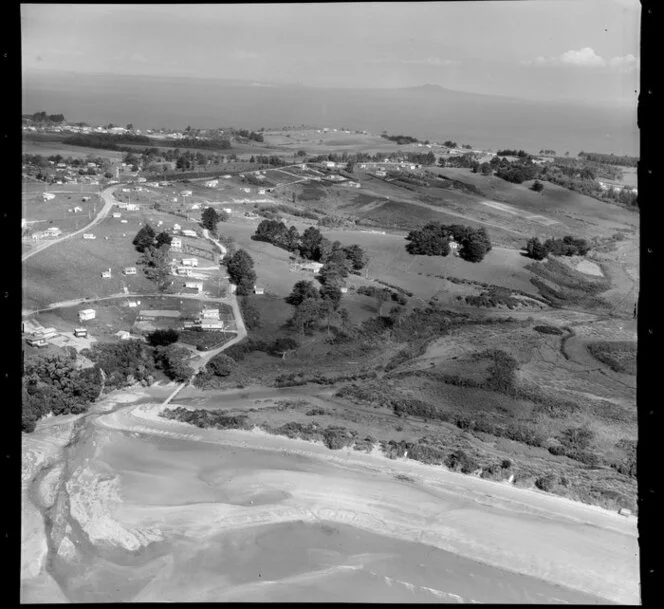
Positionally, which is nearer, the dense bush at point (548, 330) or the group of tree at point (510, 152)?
the dense bush at point (548, 330)

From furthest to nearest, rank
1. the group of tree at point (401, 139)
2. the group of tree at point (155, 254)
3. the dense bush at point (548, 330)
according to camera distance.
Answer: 1. the group of tree at point (401, 139)
2. the dense bush at point (548, 330)
3. the group of tree at point (155, 254)

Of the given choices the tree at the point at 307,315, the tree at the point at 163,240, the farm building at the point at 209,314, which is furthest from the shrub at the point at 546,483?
the tree at the point at 163,240

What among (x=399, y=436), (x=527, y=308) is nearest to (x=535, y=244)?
(x=527, y=308)

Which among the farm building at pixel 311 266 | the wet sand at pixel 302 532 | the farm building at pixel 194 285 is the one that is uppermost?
the farm building at pixel 311 266

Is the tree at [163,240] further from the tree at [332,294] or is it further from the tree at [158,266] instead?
the tree at [332,294]

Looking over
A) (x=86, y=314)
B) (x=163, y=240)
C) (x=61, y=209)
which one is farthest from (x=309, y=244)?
(x=61, y=209)
